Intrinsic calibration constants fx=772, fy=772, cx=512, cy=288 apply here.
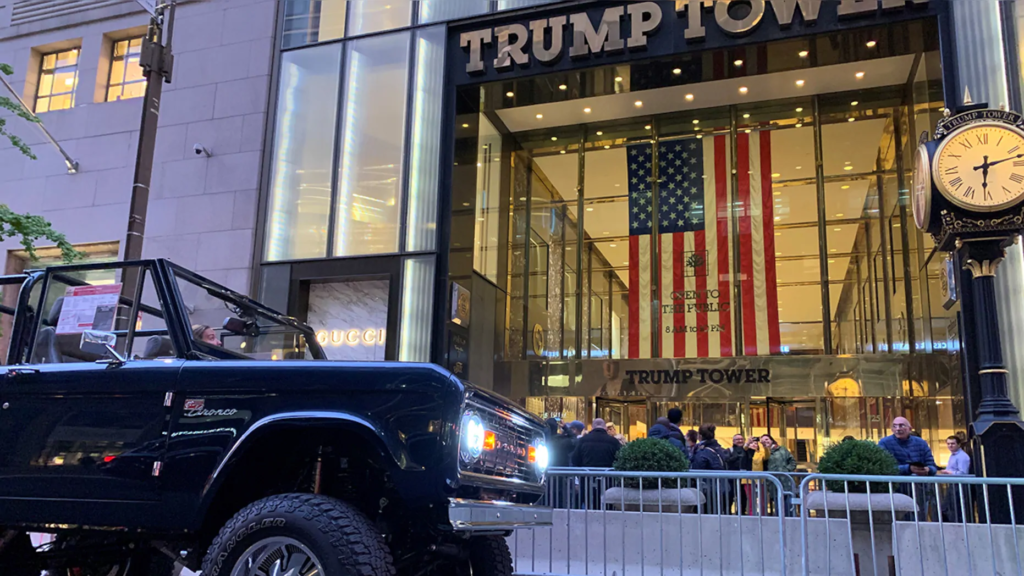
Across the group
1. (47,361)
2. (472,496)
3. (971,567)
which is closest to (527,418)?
(472,496)

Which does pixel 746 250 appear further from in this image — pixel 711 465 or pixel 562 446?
pixel 562 446

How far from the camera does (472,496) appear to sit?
3908 mm

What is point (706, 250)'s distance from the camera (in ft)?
58.9

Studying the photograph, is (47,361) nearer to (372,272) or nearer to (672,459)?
(672,459)

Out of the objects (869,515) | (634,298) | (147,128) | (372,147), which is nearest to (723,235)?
(634,298)

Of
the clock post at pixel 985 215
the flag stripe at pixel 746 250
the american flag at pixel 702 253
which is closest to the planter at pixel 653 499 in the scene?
the clock post at pixel 985 215

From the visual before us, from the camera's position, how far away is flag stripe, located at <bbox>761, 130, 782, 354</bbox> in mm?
17094

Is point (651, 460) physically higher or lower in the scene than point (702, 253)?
lower

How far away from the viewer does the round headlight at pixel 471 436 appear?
3.86 meters

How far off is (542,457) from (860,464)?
363 cm

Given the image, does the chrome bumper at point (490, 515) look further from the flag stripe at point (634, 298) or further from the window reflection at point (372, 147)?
the flag stripe at point (634, 298)

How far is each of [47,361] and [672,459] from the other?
549 cm

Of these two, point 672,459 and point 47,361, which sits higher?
point 47,361

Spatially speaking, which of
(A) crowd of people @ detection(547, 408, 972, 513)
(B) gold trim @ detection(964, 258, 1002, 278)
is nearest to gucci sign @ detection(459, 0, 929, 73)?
(B) gold trim @ detection(964, 258, 1002, 278)
